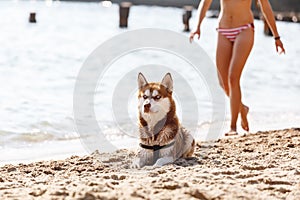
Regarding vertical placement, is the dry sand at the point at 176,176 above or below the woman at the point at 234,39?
below

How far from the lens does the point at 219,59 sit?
5938 millimetres

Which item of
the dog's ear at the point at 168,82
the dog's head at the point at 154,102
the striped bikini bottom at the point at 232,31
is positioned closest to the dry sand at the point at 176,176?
the dog's head at the point at 154,102

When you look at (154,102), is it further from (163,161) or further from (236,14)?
(236,14)

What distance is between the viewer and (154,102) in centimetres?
400

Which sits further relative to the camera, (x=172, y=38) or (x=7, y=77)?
(x=172, y=38)

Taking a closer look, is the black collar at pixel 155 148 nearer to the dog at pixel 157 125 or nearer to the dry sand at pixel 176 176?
the dog at pixel 157 125

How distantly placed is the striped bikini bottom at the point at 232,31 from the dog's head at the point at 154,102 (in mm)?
1866

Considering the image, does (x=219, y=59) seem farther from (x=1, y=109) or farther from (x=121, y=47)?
(x=121, y=47)

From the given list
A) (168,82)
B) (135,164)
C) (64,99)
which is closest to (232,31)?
(168,82)

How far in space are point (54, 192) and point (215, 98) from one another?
17.9 ft

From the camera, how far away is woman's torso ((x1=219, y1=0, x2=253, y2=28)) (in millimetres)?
5789

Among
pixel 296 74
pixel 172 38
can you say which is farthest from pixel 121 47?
pixel 296 74

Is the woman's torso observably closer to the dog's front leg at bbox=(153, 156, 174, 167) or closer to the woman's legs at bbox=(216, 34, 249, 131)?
the woman's legs at bbox=(216, 34, 249, 131)

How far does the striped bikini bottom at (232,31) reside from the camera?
5.78 m
